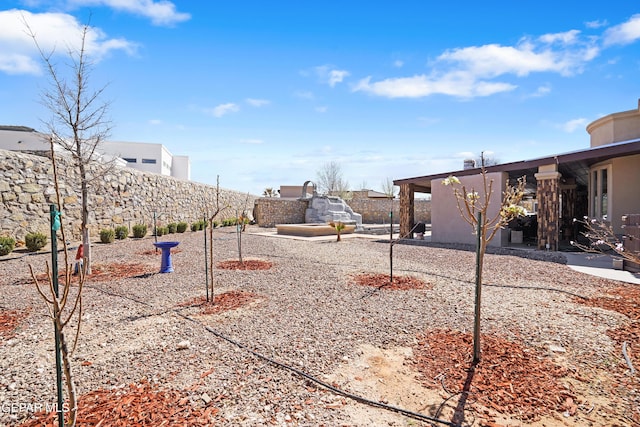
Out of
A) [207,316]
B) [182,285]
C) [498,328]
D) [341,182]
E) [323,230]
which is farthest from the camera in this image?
[341,182]

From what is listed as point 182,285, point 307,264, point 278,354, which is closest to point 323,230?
point 307,264

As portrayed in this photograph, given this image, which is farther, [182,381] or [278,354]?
[278,354]

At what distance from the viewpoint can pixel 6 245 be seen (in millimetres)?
9289

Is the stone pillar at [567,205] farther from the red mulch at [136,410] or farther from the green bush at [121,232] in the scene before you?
the green bush at [121,232]

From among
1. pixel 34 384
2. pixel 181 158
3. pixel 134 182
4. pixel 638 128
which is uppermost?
pixel 181 158

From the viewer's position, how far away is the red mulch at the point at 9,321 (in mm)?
4184

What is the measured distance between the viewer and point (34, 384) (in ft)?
10.1

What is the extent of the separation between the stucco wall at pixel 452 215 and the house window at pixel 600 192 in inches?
113

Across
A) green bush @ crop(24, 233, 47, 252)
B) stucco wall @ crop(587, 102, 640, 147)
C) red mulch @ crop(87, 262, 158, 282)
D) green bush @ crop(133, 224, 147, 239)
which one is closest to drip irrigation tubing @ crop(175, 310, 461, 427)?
red mulch @ crop(87, 262, 158, 282)

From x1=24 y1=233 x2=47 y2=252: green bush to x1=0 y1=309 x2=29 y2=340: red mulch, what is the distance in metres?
6.12

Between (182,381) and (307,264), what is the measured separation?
6.09 meters

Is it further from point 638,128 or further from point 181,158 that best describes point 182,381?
point 181,158

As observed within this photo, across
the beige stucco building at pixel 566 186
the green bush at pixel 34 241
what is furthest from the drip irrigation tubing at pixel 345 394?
the beige stucco building at pixel 566 186

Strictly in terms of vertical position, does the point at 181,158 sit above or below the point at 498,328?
above
